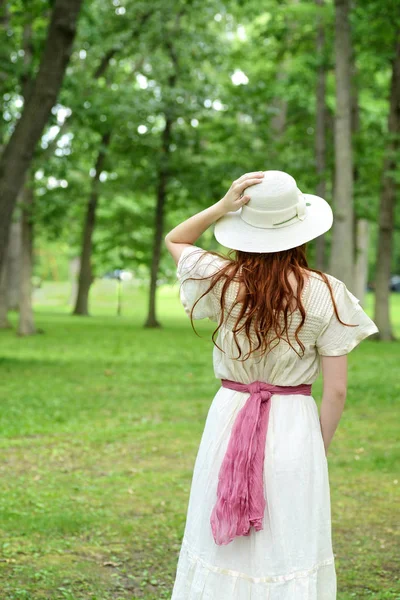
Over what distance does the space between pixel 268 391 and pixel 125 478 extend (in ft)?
14.6

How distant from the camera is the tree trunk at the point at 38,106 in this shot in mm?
13023

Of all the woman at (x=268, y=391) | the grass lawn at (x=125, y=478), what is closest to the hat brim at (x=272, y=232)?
the woman at (x=268, y=391)

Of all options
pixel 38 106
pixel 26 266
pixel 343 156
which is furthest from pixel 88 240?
pixel 38 106

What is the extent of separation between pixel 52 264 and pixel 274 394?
6597cm

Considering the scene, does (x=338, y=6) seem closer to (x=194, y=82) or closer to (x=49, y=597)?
(x=194, y=82)

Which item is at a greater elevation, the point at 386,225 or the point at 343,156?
the point at 343,156

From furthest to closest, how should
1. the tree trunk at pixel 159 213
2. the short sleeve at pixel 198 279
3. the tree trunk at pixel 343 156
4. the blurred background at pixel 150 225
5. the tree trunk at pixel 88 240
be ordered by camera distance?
the tree trunk at pixel 88 240, the tree trunk at pixel 159 213, the tree trunk at pixel 343 156, the blurred background at pixel 150 225, the short sleeve at pixel 198 279

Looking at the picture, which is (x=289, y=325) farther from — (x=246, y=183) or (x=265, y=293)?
(x=246, y=183)

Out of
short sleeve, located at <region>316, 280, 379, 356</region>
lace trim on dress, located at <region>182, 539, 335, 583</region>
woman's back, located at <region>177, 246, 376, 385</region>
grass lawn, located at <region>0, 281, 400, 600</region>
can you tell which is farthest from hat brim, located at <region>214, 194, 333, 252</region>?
grass lawn, located at <region>0, 281, 400, 600</region>

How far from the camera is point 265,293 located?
130 inches

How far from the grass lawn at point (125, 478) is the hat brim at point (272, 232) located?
252 cm

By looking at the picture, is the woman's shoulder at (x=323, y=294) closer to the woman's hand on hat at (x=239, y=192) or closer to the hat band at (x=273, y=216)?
the hat band at (x=273, y=216)

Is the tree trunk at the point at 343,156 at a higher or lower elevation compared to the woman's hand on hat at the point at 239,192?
higher

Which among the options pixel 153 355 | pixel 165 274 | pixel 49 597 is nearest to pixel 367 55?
pixel 153 355
